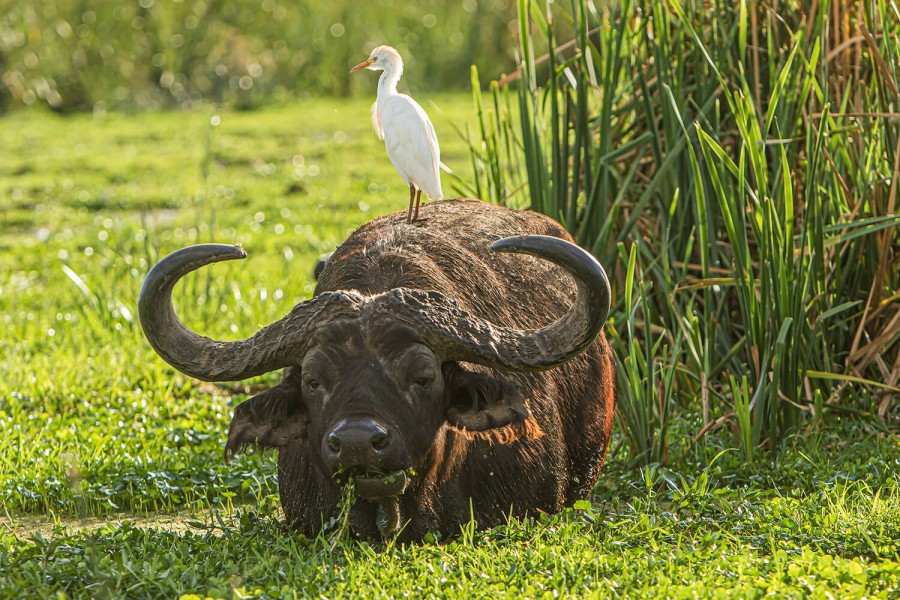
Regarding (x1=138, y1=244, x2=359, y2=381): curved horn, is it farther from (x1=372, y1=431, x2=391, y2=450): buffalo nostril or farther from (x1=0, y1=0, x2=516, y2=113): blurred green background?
(x1=0, y1=0, x2=516, y2=113): blurred green background

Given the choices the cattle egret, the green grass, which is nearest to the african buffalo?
the green grass

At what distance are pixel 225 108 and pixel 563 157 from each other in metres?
10.6

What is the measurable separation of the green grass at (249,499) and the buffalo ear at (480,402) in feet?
1.33

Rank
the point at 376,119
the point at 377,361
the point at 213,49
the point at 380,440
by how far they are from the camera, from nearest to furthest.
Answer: the point at 380,440 < the point at 377,361 < the point at 376,119 < the point at 213,49

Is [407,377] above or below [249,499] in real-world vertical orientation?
above

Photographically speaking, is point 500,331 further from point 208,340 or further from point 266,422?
point 208,340

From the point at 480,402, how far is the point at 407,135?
4.53 ft

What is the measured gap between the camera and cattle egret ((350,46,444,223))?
18.5 ft

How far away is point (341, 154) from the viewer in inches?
557

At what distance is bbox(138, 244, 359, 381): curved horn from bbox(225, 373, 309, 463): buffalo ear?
0.34 ft

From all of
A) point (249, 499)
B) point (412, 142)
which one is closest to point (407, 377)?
point (412, 142)

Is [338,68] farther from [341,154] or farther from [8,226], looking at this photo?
[8,226]

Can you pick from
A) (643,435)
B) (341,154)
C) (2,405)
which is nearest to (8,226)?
(341,154)

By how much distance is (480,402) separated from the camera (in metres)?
4.79
